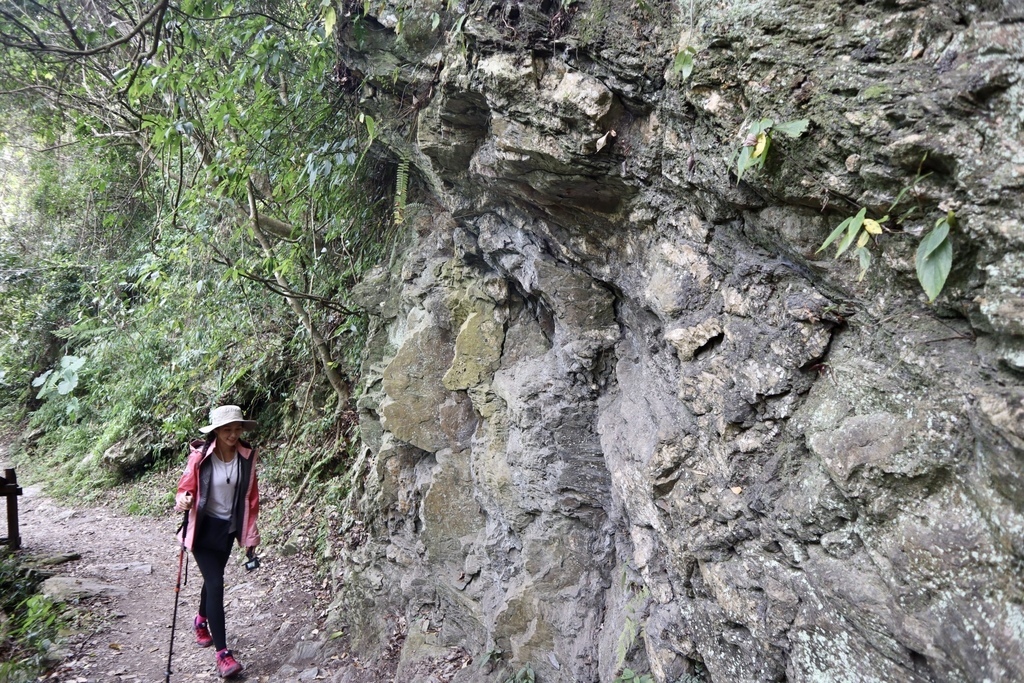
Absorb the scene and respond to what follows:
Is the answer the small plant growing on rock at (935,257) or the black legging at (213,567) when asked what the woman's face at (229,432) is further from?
the small plant growing on rock at (935,257)

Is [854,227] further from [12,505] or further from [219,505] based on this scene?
[12,505]

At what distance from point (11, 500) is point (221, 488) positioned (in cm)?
430

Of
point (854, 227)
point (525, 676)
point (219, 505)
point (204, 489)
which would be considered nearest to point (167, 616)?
point (219, 505)

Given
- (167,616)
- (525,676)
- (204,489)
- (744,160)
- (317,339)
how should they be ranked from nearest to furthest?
(744,160)
(525,676)
(204,489)
(167,616)
(317,339)

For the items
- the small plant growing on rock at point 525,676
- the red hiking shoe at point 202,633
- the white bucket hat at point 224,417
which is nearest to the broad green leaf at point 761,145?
the small plant growing on rock at point 525,676

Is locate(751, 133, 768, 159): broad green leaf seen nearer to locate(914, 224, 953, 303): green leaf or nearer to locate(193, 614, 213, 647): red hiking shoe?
locate(914, 224, 953, 303): green leaf

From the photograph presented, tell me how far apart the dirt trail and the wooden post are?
0.93 feet

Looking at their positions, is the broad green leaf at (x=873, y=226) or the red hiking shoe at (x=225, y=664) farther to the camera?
the red hiking shoe at (x=225, y=664)

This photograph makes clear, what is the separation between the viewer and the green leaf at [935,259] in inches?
68.3

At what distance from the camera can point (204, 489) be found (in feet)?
16.3

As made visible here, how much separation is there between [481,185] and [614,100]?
1.47m

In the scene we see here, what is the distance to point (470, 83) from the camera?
11.4 feet

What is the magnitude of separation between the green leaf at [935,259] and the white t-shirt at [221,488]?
16.7 ft

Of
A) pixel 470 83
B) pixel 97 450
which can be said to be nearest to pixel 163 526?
pixel 97 450
